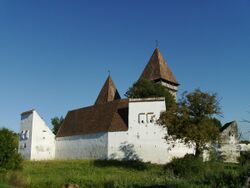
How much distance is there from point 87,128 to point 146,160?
7965mm

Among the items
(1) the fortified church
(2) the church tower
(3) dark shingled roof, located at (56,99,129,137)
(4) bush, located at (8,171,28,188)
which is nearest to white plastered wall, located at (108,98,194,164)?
(1) the fortified church

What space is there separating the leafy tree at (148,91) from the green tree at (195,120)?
1338 centimetres

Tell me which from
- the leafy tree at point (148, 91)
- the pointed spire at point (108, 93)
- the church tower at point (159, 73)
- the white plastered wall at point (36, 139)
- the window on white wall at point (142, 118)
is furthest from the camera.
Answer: the church tower at point (159, 73)

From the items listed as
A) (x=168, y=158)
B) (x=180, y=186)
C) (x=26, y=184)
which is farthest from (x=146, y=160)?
(x=180, y=186)

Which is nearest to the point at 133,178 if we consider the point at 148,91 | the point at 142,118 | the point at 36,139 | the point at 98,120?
the point at 142,118

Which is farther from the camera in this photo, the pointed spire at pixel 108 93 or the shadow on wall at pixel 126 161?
the pointed spire at pixel 108 93

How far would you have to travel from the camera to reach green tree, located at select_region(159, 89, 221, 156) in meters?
31.9

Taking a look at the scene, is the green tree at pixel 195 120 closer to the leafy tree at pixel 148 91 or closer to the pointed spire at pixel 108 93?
the leafy tree at pixel 148 91

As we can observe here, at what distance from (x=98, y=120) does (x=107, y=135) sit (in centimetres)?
327

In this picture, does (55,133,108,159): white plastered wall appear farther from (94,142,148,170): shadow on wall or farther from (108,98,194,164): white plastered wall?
(94,142,148,170): shadow on wall

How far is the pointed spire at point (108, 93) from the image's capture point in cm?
5381

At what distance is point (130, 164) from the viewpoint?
35344 millimetres

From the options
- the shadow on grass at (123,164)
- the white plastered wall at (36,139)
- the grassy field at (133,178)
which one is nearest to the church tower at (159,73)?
the white plastered wall at (36,139)

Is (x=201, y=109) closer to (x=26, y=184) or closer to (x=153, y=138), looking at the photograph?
(x=153, y=138)
